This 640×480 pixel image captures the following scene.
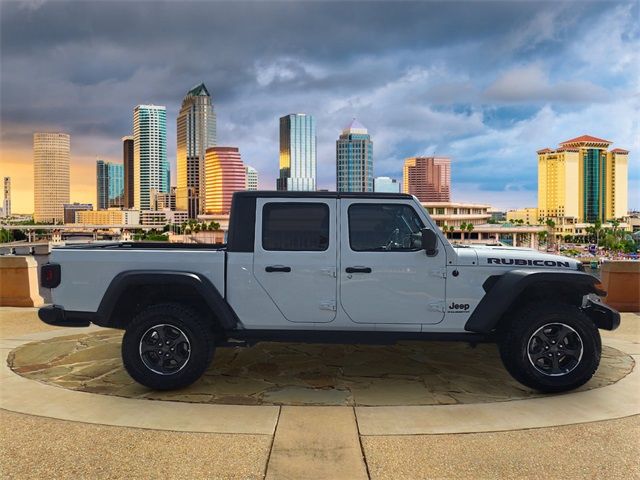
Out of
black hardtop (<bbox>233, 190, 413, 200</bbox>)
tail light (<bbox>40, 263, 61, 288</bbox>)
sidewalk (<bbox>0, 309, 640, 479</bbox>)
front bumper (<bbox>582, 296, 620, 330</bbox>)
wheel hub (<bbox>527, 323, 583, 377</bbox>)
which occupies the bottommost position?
sidewalk (<bbox>0, 309, 640, 479</bbox>)

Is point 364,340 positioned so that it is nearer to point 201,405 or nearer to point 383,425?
point 383,425

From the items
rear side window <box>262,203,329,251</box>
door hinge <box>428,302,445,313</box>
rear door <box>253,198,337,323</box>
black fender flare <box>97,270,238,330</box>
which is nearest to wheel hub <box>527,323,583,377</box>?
door hinge <box>428,302,445,313</box>

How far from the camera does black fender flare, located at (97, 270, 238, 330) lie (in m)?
5.05

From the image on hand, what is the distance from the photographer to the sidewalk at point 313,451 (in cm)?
351

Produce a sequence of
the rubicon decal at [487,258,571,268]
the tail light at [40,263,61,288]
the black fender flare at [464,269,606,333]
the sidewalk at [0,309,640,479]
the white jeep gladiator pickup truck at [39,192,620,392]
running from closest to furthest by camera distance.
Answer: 1. the sidewalk at [0,309,640,479]
2. the black fender flare at [464,269,606,333]
3. the white jeep gladiator pickup truck at [39,192,620,392]
4. the rubicon decal at [487,258,571,268]
5. the tail light at [40,263,61,288]

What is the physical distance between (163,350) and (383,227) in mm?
2488

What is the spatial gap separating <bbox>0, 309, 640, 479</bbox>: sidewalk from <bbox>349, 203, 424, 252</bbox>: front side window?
64.5 inches

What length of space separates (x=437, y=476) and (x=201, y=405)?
2.25 metres

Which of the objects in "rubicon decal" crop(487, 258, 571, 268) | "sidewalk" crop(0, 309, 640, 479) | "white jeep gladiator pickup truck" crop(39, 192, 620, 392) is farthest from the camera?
"rubicon decal" crop(487, 258, 571, 268)

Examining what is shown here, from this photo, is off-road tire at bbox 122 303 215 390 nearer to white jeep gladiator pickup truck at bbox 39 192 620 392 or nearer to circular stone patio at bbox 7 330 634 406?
white jeep gladiator pickup truck at bbox 39 192 620 392

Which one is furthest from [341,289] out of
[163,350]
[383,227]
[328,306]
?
[163,350]

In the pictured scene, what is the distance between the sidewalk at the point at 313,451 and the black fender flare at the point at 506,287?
1.10 m

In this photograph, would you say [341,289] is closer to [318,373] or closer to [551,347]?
[318,373]

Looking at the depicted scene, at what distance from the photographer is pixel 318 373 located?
579cm
